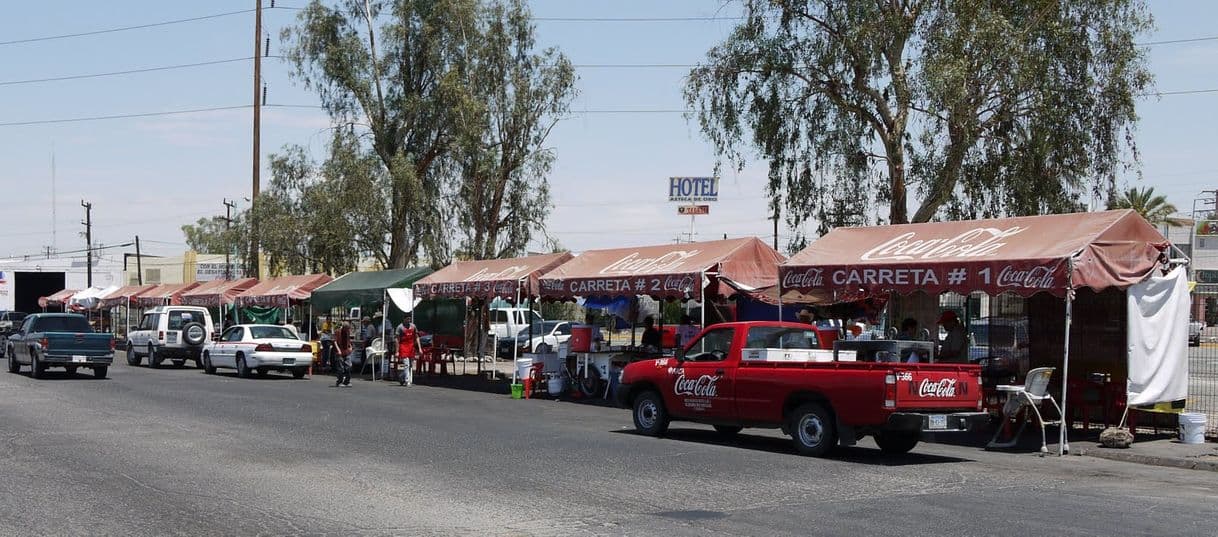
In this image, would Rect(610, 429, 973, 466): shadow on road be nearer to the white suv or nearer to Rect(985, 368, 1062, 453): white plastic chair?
Rect(985, 368, 1062, 453): white plastic chair

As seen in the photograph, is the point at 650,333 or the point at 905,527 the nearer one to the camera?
the point at 905,527

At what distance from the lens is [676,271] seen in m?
23.9

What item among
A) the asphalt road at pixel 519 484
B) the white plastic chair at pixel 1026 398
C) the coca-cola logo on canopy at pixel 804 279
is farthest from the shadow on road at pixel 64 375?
the white plastic chair at pixel 1026 398

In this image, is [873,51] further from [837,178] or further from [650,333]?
[650,333]

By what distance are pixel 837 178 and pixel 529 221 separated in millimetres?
18908

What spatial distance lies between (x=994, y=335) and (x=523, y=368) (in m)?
11.0

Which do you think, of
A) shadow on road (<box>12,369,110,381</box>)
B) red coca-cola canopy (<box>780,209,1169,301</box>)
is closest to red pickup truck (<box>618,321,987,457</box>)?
red coca-cola canopy (<box>780,209,1169,301</box>)

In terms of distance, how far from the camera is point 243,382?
31.1m

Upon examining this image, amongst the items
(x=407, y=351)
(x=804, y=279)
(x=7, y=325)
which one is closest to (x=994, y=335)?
(x=804, y=279)

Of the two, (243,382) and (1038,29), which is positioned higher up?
(1038,29)

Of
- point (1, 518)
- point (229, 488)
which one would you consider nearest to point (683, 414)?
point (229, 488)

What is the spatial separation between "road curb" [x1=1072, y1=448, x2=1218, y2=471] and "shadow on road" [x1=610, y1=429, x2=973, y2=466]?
2080mm

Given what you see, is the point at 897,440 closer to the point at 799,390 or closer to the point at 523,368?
the point at 799,390

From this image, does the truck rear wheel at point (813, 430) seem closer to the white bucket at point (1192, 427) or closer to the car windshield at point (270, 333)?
the white bucket at point (1192, 427)
